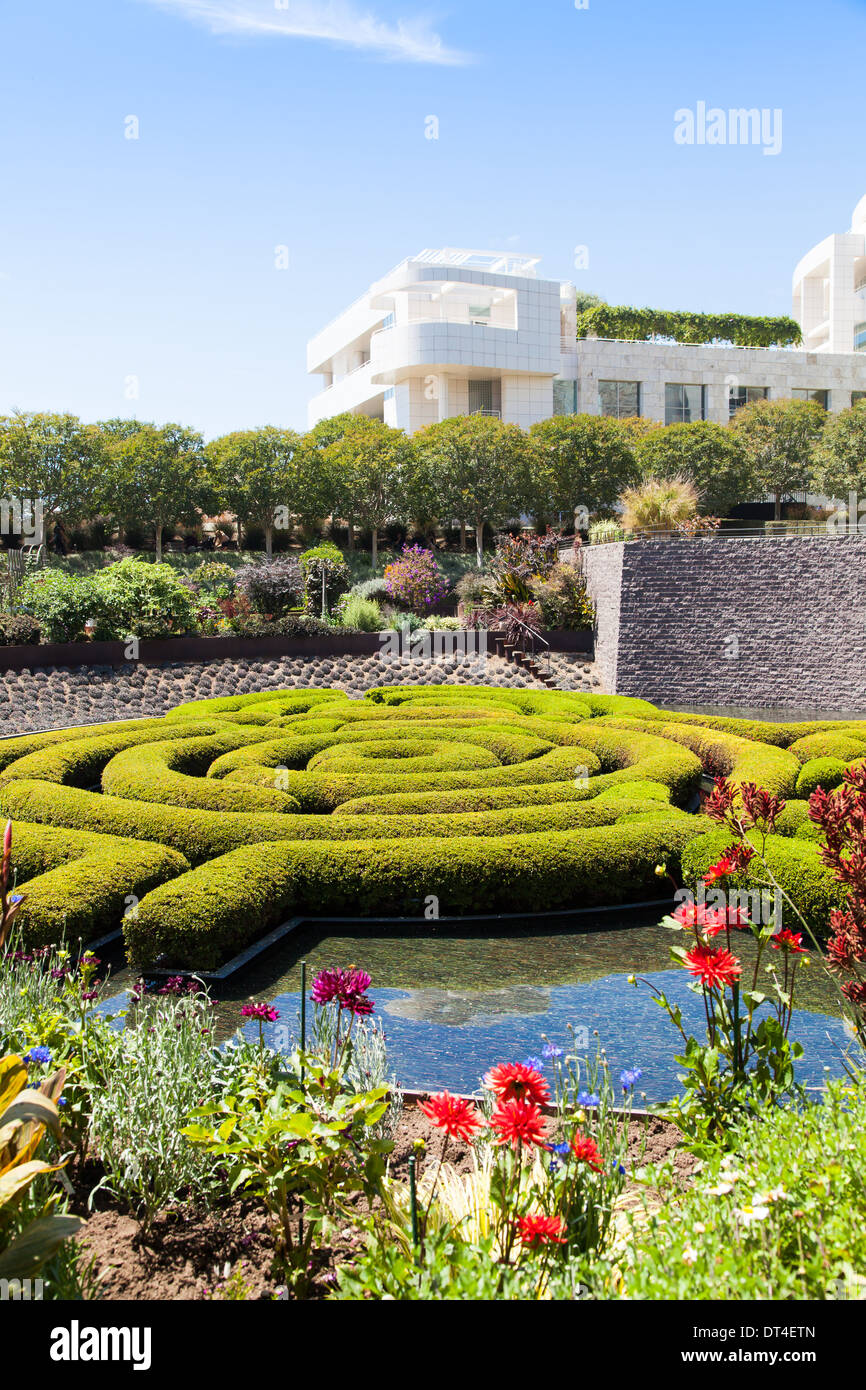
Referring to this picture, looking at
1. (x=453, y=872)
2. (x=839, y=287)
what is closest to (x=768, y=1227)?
(x=453, y=872)

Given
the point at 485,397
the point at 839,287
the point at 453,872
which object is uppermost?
the point at 839,287

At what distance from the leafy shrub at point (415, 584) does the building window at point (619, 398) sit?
25.4m

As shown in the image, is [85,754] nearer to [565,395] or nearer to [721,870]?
[721,870]

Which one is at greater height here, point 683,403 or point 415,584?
point 683,403

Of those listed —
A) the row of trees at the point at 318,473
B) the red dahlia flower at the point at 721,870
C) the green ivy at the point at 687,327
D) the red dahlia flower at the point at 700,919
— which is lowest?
the red dahlia flower at the point at 700,919

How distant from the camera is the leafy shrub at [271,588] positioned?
22531 millimetres

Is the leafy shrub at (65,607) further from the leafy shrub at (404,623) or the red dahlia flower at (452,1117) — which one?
the red dahlia flower at (452,1117)

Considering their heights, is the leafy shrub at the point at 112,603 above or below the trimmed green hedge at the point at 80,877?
above

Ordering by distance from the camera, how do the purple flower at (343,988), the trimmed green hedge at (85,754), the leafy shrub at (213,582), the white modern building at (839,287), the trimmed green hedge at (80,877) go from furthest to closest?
the white modern building at (839,287), the leafy shrub at (213,582), the trimmed green hedge at (85,754), the trimmed green hedge at (80,877), the purple flower at (343,988)

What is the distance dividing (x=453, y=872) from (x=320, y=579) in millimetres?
16924

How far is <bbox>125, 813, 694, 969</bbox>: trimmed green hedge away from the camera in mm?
7672

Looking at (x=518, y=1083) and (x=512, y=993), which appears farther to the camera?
(x=512, y=993)

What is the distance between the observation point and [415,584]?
24.7m

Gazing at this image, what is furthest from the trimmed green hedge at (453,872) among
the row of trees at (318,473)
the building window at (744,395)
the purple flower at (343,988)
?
the building window at (744,395)
